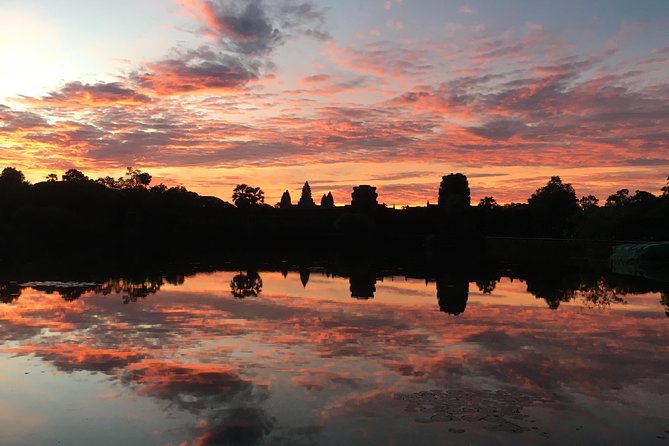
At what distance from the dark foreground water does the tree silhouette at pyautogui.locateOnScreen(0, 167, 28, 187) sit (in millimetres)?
105085

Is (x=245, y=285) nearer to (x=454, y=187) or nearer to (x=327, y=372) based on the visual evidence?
(x=327, y=372)

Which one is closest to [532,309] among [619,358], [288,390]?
[619,358]

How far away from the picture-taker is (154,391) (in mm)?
12164

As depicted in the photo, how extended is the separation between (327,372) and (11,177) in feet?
446

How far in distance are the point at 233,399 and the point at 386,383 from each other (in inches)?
137

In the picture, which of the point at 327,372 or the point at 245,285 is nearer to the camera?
the point at 327,372

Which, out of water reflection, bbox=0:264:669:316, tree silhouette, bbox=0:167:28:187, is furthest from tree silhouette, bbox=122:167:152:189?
water reflection, bbox=0:264:669:316

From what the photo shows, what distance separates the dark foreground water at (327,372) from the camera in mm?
10062

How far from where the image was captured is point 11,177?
128 m

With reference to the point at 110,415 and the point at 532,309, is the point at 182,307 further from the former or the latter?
the point at 532,309

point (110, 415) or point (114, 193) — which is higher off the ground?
point (114, 193)

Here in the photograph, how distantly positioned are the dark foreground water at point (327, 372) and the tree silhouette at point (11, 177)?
345 feet

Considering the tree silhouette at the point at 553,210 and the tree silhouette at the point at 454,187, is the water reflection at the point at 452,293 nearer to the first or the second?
the tree silhouette at the point at 553,210

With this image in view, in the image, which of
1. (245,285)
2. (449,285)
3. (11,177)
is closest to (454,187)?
(11,177)
